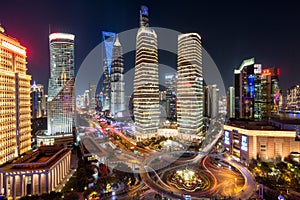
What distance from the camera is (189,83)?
28234 mm

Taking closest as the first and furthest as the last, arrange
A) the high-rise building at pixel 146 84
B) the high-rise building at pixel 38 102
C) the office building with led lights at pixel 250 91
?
the high-rise building at pixel 146 84 < the office building with led lights at pixel 250 91 < the high-rise building at pixel 38 102

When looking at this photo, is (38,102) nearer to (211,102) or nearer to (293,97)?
(211,102)

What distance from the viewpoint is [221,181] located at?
15.0 metres

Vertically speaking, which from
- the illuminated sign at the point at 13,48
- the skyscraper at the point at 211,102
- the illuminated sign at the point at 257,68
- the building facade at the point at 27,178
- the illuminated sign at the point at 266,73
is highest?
the illuminated sign at the point at 257,68

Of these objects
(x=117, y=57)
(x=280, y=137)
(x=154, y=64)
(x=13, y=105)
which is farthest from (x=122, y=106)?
(x=280, y=137)

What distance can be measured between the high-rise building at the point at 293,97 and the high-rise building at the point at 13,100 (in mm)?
60452

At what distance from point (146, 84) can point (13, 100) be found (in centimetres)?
1713

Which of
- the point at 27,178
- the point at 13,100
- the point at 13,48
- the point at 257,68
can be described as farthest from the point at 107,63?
the point at 27,178

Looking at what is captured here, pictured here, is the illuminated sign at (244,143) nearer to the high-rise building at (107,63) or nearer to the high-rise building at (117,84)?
the high-rise building at (117,84)

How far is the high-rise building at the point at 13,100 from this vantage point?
1631 centimetres

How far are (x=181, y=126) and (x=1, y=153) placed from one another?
74.8ft

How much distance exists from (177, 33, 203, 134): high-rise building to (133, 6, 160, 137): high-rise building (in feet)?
13.4

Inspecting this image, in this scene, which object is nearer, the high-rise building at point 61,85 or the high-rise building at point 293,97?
the high-rise building at point 61,85

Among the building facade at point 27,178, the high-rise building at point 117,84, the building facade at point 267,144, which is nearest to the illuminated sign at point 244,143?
the building facade at point 267,144
